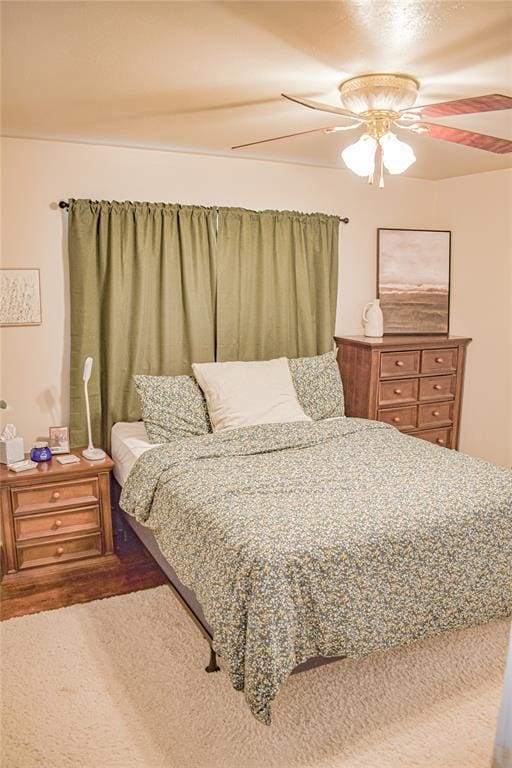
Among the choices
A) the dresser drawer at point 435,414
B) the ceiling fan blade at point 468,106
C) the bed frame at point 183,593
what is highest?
the ceiling fan blade at point 468,106

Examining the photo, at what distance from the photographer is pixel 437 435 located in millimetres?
4352

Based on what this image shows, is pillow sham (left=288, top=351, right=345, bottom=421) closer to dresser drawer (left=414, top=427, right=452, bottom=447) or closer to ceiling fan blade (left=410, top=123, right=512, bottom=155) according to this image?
dresser drawer (left=414, top=427, right=452, bottom=447)

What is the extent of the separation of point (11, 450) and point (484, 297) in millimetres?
3401

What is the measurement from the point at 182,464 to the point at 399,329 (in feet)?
7.77

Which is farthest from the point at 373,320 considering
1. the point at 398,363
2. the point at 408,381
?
the point at 408,381

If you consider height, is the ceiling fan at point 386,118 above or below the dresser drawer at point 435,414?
above

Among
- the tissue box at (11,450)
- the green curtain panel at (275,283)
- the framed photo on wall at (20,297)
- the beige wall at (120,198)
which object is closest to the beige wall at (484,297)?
the beige wall at (120,198)

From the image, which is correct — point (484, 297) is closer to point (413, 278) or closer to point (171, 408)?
point (413, 278)

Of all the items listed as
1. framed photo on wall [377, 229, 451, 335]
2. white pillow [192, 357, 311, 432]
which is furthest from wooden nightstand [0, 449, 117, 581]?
framed photo on wall [377, 229, 451, 335]

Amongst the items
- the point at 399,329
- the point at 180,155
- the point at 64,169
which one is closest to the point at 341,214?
the point at 399,329

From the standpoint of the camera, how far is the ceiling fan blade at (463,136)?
7.49 ft

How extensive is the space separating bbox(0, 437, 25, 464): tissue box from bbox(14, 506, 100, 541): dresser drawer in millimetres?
326

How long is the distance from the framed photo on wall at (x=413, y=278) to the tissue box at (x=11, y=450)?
2712mm

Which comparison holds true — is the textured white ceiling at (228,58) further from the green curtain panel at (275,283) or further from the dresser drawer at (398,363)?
the dresser drawer at (398,363)
